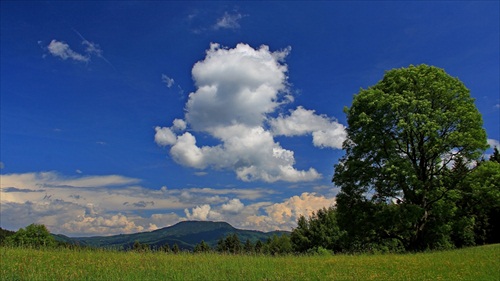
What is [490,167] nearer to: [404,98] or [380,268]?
[404,98]

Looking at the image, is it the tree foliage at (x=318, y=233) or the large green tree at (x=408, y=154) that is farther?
the tree foliage at (x=318, y=233)

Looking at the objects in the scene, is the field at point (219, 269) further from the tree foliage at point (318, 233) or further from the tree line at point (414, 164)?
the tree foliage at point (318, 233)

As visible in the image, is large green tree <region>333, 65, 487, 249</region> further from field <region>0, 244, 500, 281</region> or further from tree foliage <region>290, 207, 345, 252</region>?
tree foliage <region>290, 207, 345, 252</region>

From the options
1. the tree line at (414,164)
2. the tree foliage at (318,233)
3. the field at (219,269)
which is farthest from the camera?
the tree foliage at (318,233)

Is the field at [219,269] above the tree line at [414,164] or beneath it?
beneath

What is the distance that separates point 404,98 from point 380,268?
52.9ft

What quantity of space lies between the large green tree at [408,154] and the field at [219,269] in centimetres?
969

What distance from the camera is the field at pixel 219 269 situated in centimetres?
1113

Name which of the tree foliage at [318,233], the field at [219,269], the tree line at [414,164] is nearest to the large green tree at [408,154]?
the tree line at [414,164]

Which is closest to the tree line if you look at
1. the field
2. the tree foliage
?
the field


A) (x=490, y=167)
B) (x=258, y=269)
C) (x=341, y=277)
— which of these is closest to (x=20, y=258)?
(x=258, y=269)

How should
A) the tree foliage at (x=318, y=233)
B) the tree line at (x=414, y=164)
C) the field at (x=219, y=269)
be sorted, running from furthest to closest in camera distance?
1. the tree foliage at (x=318, y=233)
2. the tree line at (x=414, y=164)
3. the field at (x=219, y=269)

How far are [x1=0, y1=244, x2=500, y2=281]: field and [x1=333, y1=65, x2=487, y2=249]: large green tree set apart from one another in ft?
31.8

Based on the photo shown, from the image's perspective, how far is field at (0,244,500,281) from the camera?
11.1m
